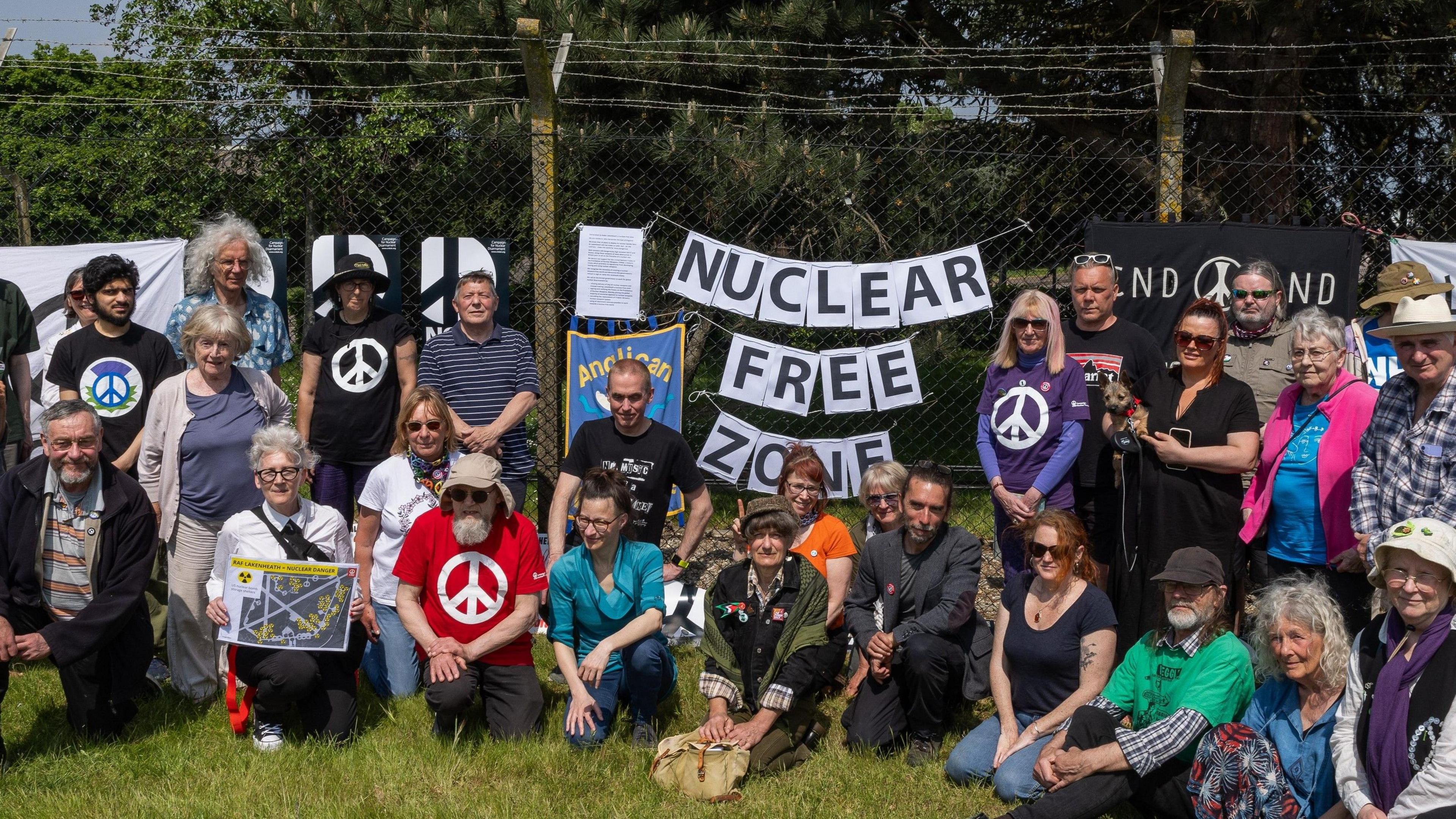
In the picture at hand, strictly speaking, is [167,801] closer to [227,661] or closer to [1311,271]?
[227,661]

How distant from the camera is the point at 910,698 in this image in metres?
4.62

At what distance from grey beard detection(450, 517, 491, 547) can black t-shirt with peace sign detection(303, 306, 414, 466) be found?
3.66ft

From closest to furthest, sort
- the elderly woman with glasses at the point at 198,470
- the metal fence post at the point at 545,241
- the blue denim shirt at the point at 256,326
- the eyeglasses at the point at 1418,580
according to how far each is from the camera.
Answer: the eyeglasses at the point at 1418,580, the elderly woman with glasses at the point at 198,470, the blue denim shirt at the point at 256,326, the metal fence post at the point at 545,241

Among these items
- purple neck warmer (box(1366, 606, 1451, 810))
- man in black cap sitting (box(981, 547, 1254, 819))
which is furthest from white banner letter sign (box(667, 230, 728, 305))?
purple neck warmer (box(1366, 606, 1451, 810))

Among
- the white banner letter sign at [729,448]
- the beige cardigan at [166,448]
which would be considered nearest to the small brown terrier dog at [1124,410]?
the white banner letter sign at [729,448]

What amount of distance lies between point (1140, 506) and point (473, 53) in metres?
5.90

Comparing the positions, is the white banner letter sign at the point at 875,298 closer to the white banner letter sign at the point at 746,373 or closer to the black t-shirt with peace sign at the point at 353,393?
the white banner letter sign at the point at 746,373

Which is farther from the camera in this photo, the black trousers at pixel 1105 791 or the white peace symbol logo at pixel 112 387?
the white peace symbol logo at pixel 112 387

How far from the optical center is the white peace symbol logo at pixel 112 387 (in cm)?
525

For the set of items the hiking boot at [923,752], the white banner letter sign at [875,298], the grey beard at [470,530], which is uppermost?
the white banner letter sign at [875,298]

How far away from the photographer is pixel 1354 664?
11.5 ft

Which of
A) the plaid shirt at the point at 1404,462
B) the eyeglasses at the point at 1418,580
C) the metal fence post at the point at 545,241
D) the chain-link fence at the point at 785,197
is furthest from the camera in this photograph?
the chain-link fence at the point at 785,197

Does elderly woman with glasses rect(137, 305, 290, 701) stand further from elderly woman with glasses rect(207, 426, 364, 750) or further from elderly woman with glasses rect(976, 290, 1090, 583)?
elderly woman with glasses rect(976, 290, 1090, 583)

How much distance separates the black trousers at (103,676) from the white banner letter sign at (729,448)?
282 centimetres
